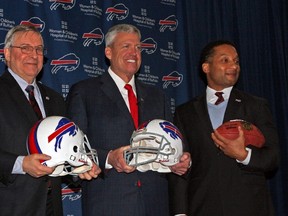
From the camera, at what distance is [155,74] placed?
5453 millimetres

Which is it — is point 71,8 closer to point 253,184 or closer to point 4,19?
point 4,19

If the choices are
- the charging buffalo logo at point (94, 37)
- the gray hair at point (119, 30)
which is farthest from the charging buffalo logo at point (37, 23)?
the gray hair at point (119, 30)

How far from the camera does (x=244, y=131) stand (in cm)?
364

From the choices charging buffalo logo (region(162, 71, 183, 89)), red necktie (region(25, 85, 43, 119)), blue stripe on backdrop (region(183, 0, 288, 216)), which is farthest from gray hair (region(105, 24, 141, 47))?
blue stripe on backdrop (region(183, 0, 288, 216))

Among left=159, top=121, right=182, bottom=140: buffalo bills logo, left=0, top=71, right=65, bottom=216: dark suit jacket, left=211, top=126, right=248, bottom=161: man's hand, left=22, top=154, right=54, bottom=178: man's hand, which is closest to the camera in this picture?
left=22, top=154, right=54, bottom=178: man's hand

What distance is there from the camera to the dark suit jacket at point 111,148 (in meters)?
3.45

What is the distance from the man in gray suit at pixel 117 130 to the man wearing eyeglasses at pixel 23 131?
181mm

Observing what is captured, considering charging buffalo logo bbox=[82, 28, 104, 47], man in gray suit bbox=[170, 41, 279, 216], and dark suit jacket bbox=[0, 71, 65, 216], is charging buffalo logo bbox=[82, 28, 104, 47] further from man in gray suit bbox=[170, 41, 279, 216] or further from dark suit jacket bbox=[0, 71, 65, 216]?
dark suit jacket bbox=[0, 71, 65, 216]

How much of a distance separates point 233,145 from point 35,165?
4.53 ft

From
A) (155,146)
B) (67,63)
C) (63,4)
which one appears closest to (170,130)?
(155,146)

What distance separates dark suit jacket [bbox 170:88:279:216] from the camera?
3781mm

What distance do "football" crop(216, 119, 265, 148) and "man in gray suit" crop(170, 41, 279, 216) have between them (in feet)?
0.14

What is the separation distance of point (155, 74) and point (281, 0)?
6.93 ft

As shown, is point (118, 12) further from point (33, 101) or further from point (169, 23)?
point (33, 101)
